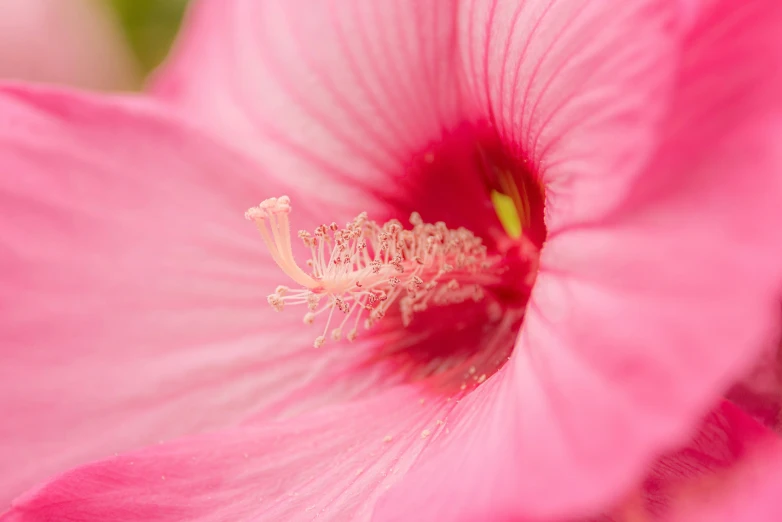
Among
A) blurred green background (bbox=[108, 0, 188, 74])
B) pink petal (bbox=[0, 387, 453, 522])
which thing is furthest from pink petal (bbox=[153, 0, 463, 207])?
blurred green background (bbox=[108, 0, 188, 74])

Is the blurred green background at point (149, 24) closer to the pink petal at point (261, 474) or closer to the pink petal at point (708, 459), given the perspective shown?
the pink petal at point (261, 474)

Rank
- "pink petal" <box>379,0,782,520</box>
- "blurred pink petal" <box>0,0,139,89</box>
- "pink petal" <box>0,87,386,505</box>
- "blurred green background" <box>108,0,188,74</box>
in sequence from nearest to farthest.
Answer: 1. "pink petal" <box>379,0,782,520</box>
2. "pink petal" <box>0,87,386,505</box>
3. "blurred pink petal" <box>0,0,139,89</box>
4. "blurred green background" <box>108,0,188,74</box>

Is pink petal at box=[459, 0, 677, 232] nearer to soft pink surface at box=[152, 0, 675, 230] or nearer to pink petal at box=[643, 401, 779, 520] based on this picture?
soft pink surface at box=[152, 0, 675, 230]

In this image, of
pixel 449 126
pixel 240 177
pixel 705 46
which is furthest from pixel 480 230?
pixel 705 46

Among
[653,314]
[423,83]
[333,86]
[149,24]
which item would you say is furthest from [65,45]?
[653,314]

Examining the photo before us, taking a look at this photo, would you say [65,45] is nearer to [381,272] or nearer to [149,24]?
[149,24]

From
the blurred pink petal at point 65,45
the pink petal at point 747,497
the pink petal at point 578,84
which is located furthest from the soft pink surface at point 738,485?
the blurred pink petal at point 65,45

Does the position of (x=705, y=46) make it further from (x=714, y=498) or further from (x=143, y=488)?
(x=143, y=488)
